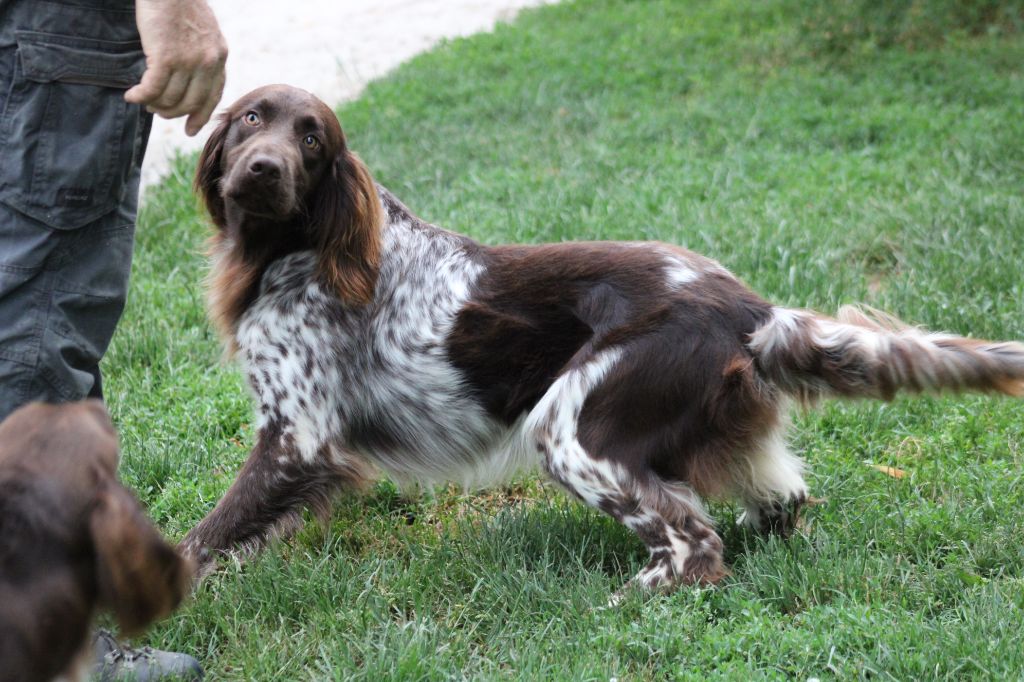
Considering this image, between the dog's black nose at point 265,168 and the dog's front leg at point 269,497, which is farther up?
the dog's black nose at point 265,168

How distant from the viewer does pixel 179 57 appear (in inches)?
125

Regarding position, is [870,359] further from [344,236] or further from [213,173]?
[213,173]

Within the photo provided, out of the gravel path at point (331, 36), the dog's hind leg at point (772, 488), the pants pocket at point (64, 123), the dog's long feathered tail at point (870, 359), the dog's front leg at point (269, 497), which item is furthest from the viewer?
the gravel path at point (331, 36)

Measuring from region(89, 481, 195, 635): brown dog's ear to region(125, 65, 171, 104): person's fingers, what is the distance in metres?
1.32

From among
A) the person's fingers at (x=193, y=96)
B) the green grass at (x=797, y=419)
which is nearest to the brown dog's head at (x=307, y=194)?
the person's fingers at (x=193, y=96)

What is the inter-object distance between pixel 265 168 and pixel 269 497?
1.11 meters

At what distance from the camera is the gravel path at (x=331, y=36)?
1075 cm

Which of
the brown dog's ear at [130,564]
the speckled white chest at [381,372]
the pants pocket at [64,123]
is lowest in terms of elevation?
the speckled white chest at [381,372]

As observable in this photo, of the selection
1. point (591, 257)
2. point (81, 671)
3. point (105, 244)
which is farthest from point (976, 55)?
point (81, 671)

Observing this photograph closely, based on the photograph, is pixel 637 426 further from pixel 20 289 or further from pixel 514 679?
pixel 20 289

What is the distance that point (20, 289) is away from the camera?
353cm

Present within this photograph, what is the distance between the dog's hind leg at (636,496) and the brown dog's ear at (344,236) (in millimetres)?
808

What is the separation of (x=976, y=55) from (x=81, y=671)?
894 centimetres

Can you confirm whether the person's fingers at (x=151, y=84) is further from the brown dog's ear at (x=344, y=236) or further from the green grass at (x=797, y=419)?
the green grass at (x=797, y=419)
